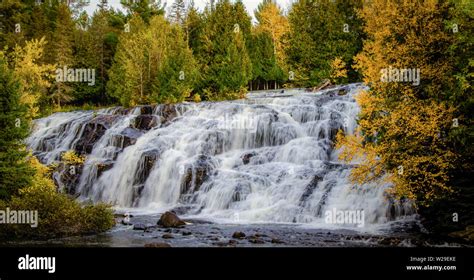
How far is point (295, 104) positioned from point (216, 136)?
21.8ft

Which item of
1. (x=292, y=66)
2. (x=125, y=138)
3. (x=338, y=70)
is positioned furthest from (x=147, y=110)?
(x=292, y=66)

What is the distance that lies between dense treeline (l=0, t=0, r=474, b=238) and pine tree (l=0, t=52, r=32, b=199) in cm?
6

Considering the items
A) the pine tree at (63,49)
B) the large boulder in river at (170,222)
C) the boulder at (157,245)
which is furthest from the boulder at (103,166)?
the pine tree at (63,49)

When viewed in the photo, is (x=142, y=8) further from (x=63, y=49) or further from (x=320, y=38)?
(x=320, y=38)

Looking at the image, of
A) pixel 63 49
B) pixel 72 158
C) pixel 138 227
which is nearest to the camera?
pixel 138 227

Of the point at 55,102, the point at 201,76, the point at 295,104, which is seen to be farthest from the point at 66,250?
the point at 55,102

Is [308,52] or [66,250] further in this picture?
[308,52]

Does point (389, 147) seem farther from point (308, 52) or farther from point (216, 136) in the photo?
point (308, 52)

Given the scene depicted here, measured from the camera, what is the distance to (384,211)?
1972 cm

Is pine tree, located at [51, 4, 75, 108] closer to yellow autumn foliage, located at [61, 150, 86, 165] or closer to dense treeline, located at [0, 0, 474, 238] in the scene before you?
dense treeline, located at [0, 0, 474, 238]

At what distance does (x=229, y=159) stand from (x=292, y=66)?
25.4m

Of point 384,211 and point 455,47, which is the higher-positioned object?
point 455,47

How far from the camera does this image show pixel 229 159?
2744 centimetres

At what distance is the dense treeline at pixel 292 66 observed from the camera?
16891 millimetres
